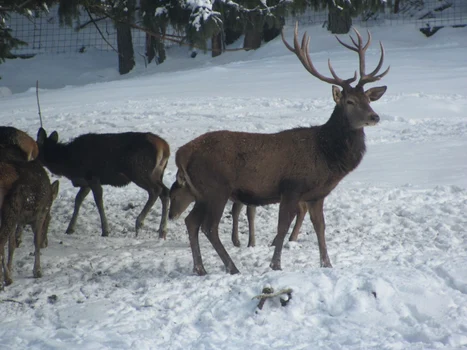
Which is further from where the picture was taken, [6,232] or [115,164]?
[115,164]

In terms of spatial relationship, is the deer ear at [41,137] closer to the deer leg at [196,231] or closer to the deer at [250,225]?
the deer at [250,225]

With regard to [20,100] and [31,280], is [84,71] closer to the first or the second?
[20,100]

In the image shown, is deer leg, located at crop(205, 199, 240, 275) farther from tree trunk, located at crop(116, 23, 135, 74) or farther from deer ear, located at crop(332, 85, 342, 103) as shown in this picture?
tree trunk, located at crop(116, 23, 135, 74)

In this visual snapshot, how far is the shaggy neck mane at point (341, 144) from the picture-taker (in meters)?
7.79

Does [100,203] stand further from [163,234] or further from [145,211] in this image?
[163,234]

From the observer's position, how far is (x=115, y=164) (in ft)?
34.8

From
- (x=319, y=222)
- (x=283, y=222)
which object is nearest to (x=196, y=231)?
(x=283, y=222)

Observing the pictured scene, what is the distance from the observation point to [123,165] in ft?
34.6

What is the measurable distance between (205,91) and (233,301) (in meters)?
13.5

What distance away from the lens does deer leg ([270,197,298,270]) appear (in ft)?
24.7

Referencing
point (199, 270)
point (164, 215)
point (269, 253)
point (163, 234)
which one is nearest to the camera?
point (199, 270)

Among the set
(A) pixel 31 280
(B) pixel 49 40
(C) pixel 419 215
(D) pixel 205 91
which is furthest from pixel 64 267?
(B) pixel 49 40

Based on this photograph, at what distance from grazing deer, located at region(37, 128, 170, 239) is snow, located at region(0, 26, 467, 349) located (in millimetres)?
404

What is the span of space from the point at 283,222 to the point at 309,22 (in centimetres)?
2414
